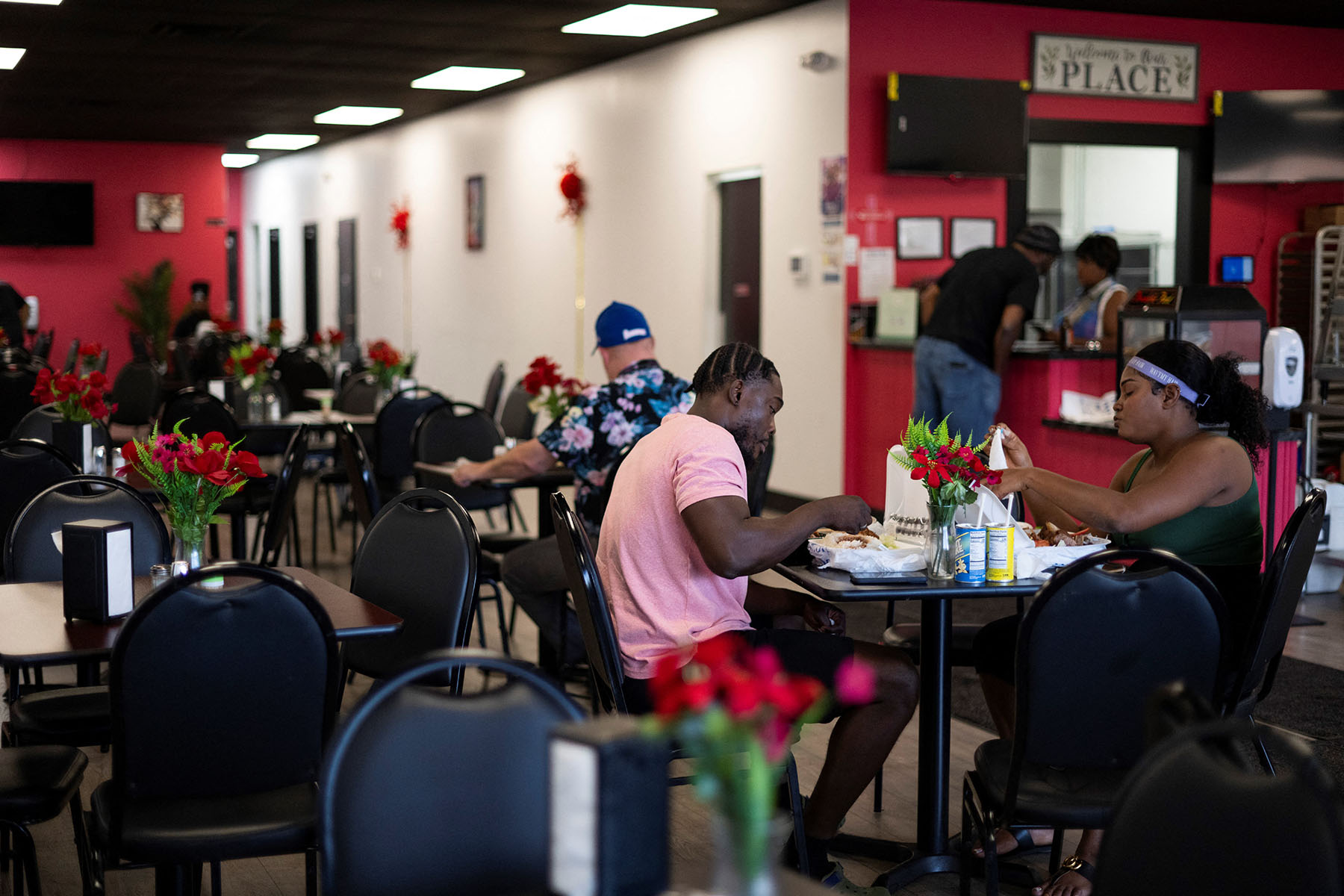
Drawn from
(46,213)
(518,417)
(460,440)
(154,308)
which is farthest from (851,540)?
(46,213)

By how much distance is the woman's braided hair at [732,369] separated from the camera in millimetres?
2932

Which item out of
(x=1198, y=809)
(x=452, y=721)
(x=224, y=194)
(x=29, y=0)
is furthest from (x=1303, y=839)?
(x=224, y=194)

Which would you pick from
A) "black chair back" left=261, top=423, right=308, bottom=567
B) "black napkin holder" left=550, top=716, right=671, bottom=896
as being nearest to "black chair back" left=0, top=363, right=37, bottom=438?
"black chair back" left=261, top=423, right=308, bottom=567

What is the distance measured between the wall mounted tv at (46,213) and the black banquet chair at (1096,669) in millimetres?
14632

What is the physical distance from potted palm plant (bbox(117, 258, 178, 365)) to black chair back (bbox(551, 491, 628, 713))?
1309cm

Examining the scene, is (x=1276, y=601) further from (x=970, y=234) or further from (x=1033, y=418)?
(x=970, y=234)

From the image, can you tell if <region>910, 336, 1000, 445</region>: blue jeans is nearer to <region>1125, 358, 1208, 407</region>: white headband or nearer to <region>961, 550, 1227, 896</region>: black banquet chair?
<region>1125, 358, 1208, 407</region>: white headband

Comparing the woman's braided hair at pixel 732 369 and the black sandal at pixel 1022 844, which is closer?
the woman's braided hair at pixel 732 369

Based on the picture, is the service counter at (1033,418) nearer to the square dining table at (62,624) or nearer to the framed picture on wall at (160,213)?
the square dining table at (62,624)

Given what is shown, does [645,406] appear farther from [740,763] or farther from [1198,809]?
[740,763]

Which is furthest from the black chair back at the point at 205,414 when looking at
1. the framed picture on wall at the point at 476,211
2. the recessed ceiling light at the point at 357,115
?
the recessed ceiling light at the point at 357,115

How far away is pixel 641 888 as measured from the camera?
1255mm

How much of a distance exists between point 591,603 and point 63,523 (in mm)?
1434

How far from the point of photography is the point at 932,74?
7434 mm
